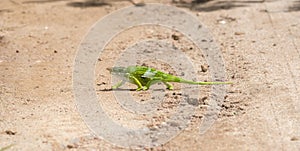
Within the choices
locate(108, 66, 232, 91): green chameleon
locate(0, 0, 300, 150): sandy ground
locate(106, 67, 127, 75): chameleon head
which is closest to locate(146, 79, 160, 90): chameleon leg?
locate(108, 66, 232, 91): green chameleon

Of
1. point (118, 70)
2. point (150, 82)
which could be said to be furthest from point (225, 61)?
point (118, 70)

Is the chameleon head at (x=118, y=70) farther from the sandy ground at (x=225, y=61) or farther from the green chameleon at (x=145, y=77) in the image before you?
the sandy ground at (x=225, y=61)

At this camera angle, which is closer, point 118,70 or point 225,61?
point 118,70

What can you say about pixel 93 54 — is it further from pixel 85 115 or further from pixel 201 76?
pixel 85 115

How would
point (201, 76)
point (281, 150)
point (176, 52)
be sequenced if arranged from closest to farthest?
point (281, 150), point (201, 76), point (176, 52)

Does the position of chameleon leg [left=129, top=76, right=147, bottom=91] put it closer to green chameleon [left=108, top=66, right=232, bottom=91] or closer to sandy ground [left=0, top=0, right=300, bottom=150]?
green chameleon [left=108, top=66, right=232, bottom=91]

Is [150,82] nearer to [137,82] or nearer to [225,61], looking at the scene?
[137,82]

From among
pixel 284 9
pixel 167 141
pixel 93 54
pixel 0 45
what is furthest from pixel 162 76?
pixel 284 9

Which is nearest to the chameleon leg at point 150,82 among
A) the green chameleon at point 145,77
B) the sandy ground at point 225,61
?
the green chameleon at point 145,77
